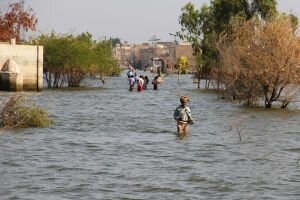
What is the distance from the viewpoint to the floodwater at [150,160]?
11109mm

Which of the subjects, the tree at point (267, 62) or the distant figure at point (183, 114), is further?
the tree at point (267, 62)

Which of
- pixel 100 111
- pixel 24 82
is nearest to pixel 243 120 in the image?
pixel 100 111

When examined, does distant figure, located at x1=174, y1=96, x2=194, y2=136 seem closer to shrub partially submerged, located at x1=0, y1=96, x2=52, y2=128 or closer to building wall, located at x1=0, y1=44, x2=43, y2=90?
shrub partially submerged, located at x1=0, y1=96, x2=52, y2=128

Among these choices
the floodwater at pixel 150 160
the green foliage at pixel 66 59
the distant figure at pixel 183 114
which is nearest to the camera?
the floodwater at pixel 150 160

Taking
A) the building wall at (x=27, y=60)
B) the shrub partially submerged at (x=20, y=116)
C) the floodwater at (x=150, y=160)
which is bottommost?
the floodwater at (x=150, y=160)

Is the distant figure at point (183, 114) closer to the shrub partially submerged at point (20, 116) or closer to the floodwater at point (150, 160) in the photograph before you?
the floodwater at point (150, 160)

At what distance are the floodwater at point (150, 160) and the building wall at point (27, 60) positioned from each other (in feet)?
56.8

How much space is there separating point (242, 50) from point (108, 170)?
17.8 m

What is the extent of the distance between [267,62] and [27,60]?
1892 centimetres

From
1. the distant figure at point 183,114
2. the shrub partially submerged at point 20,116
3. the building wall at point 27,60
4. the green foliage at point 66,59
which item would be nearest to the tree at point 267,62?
the distant figure at point 183,114

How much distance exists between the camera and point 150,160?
14.4 metres

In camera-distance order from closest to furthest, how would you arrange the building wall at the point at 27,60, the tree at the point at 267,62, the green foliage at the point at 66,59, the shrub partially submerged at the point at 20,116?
the shrub partially submerged at the point at 20,116, the tree at the point at 267,62, the building wall at the point at 27,60, the green foliage at the point at 66,59

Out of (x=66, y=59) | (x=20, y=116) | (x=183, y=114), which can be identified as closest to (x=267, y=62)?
(x=183, y=114)

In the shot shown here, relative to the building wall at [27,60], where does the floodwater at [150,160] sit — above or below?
below
